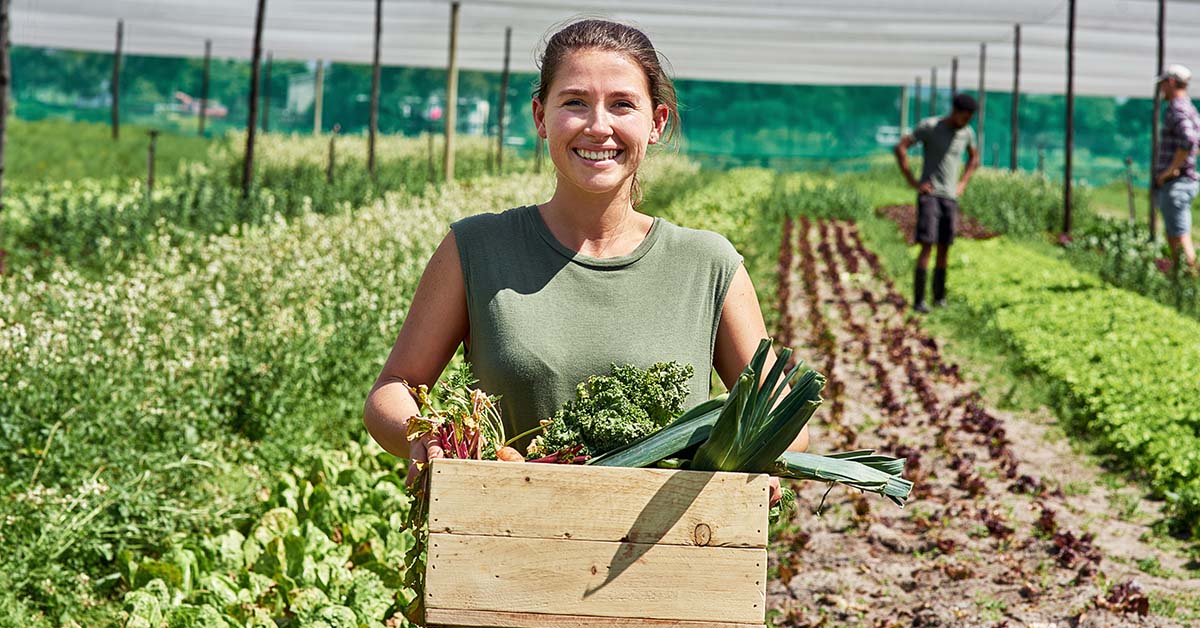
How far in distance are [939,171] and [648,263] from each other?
26.2 feet

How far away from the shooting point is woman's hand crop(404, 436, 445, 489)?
66.7 inches

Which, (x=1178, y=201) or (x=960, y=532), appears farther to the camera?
(x=1178, y=201)

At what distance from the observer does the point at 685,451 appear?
1.70 m

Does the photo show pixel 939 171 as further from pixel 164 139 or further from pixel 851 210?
pixel 164 139

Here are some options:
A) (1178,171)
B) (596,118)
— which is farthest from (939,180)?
(596,118)

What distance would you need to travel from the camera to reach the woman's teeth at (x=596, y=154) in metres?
1.89

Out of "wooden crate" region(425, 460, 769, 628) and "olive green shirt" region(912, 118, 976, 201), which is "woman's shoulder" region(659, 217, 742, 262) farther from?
"olive green shirt" region(912, 118, 976, 201)

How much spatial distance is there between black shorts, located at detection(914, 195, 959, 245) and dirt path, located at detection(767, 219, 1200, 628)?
76.4 inches

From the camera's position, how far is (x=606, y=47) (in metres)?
1.90

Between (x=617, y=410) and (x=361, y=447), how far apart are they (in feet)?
11.5

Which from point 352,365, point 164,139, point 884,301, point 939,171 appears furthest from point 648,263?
point 164,139

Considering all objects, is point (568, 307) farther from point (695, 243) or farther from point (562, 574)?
point (562, 574)

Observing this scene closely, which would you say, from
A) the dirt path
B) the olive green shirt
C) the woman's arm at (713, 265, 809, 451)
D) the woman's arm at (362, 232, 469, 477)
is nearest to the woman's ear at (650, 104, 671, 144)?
the woman's arm at (713, 265, 809, 451)

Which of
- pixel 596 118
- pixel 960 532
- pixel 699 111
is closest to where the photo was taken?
pixel 596 118
